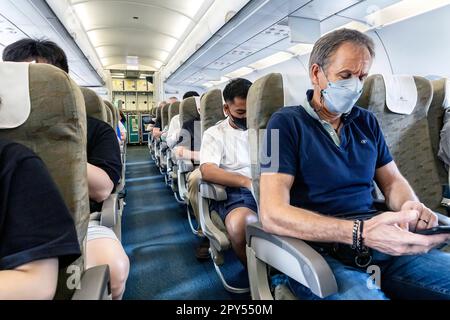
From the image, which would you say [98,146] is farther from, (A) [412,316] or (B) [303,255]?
(A) [412,316]

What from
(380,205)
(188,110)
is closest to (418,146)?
(380,205)

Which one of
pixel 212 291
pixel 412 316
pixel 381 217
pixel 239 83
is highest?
pixel 239 83

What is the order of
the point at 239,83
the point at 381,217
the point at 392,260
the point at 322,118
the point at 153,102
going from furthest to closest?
the point at 153,102
the point at 239,83
the point at 322,118
the point at 392,260
the point at 381,217

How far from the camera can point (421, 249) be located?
995 mm

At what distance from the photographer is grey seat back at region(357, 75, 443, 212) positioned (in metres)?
1.86

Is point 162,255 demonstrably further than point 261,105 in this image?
Yes

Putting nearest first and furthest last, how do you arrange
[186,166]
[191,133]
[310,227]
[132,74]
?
[310,227], [186,166], [191,133], [132,74]

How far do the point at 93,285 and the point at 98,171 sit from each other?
2.38 feet

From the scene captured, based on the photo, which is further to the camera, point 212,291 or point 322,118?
point 212,291

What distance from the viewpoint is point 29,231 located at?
2.25ft

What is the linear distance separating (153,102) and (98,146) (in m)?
12.0

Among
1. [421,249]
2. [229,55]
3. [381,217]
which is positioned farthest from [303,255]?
[229,55]

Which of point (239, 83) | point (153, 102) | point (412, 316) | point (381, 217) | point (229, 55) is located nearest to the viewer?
point (412, 316)

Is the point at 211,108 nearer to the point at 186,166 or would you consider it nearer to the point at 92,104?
the point at 186,166
